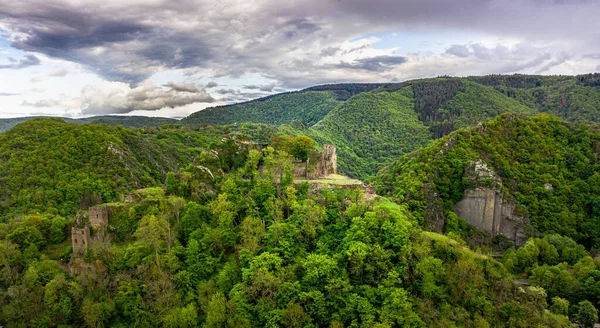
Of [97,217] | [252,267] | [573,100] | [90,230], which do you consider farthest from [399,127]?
[90,230]

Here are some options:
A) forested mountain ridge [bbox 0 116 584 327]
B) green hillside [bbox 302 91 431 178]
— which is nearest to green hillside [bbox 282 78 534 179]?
green hillside [bbox 302 91 431 178]

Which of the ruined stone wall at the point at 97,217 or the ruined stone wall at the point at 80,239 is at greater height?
the ruined stone wall at the point at 97,217

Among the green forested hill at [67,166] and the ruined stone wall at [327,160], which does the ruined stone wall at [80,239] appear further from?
the green forested hill at [67,166]

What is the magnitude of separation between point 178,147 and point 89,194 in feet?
145

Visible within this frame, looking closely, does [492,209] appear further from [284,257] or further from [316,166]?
[284,257]

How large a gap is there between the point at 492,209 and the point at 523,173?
513 inches

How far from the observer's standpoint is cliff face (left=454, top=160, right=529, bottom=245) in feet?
217

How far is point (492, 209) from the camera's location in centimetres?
6631

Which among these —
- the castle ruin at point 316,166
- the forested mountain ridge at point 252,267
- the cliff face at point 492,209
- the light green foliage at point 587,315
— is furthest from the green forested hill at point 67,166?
the light green foliage at point 587,315

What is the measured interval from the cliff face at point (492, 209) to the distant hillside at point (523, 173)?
57cm

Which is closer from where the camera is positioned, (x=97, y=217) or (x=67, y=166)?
(x=97, y=217)

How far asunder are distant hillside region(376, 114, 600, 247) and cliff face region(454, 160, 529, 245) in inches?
22.5

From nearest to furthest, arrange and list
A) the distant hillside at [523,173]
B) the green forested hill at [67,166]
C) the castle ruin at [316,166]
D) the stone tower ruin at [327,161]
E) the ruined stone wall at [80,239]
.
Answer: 1. the ruined stone wall at [80,239]
2. the castle ruin at [316,166]
3. the stone tower ruin at [327,161]
4. the distant hillside at [523,173]
5. the green forested hill at [67,166]

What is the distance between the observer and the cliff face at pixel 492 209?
6600cm
